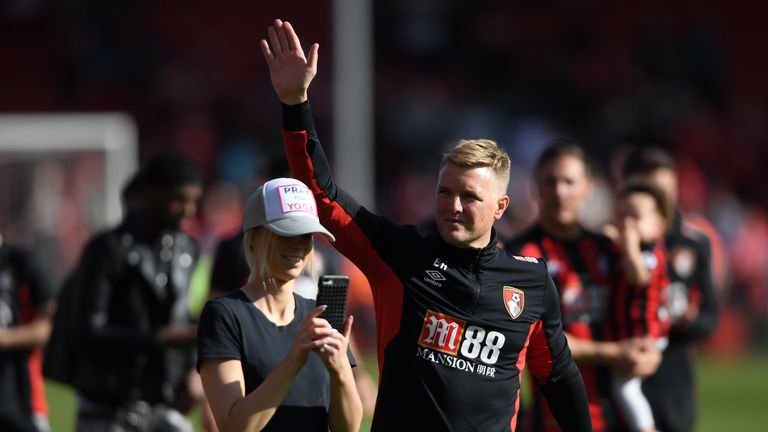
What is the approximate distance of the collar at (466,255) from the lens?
5383 millimetres

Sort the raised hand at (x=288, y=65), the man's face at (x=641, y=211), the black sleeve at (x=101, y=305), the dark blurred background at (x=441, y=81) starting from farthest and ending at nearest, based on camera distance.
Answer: the dark blurred background at (x=441, y=81)
the man's face at (x=641, y=211)
the black sleeve at (x=101, y=305)
the raised hand at (x=288, y=65)

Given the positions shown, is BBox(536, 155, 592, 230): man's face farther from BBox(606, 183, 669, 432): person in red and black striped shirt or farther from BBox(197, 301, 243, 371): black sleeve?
BBox(197, 301, 243, 371): black sleeve

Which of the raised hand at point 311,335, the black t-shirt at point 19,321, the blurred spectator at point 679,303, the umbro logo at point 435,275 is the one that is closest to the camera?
the raised hand at point 311,335

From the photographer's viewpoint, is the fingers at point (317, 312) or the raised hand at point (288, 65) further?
the raised hand at point (288, 65)

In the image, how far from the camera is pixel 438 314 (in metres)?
5.32

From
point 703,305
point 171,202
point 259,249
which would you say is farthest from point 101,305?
point 703,305

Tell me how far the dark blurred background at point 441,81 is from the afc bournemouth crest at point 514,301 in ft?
59.0

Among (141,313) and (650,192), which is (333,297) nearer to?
(141,313)

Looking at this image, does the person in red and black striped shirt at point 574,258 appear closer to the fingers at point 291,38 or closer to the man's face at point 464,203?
the man's face at point 464,203

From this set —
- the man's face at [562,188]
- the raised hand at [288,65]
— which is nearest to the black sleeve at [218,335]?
the raised hand at [288,65]

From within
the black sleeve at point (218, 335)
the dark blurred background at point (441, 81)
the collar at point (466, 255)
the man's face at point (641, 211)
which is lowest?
the dark blurred background at point (441, 81)

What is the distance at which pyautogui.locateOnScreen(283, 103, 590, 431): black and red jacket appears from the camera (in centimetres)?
525

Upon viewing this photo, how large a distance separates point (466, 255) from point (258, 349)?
0.92 m

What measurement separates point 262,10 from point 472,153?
22868mm
